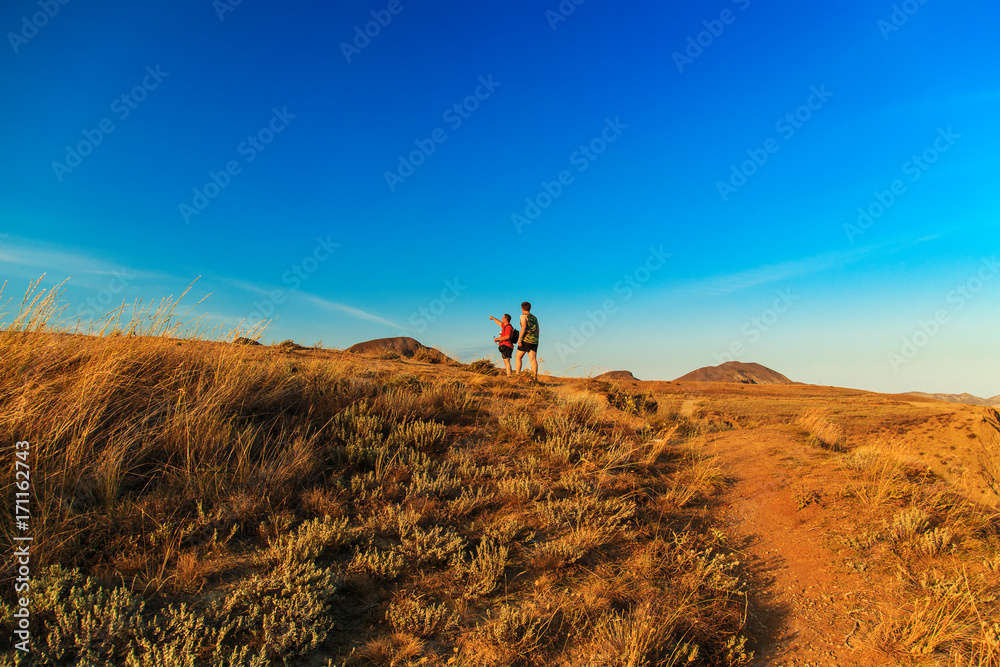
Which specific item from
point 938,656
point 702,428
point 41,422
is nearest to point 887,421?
point 702,428

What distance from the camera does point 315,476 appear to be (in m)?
5.04

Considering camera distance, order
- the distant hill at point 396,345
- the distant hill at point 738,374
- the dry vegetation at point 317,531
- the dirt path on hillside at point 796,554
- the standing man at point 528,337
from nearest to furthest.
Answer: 1. the dry vegetation at point 317,531
2. the dirt path on hillside at point 796,554
3. the standing man at point 528,337
4. the distant hill at point 396,345
5. the distant hill at point 738,374

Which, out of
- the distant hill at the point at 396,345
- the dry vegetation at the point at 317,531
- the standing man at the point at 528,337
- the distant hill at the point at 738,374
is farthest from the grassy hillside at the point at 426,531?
the distant hill at the point at 738,374

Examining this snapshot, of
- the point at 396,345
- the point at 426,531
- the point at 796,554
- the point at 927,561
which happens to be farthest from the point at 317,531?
the point at 396,345

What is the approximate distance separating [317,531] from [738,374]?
26.4 meters

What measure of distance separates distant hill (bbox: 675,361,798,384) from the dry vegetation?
2070 cm

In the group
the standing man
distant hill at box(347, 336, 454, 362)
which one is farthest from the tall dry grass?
distant hill at box(347, 336, 454, 362)

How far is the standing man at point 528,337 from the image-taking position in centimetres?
1332

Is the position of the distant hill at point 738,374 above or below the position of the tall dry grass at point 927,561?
above

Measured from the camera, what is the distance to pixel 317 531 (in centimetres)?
Result: 400

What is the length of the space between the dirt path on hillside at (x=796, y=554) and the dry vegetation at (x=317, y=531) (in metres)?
0.27

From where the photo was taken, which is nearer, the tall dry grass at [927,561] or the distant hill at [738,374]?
the tall dry grass at [927,561]

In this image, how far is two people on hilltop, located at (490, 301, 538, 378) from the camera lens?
13.3m

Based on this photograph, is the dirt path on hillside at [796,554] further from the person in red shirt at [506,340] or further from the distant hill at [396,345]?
the distant hill at [396,345]
